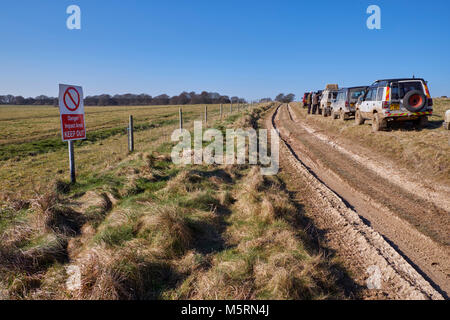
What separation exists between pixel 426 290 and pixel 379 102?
10.2 metres

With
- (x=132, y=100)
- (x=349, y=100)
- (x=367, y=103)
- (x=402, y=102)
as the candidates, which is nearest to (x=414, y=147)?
(x=402, y=102)

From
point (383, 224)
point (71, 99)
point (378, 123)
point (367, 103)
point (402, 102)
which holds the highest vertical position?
point (367, 103)

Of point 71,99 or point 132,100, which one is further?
point 132,100

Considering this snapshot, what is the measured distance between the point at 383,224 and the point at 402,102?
327 inches

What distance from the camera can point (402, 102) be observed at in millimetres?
10773

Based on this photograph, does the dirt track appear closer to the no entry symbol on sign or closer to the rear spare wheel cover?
the rear spare wheel cover

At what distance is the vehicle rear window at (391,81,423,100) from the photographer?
10.9 meters

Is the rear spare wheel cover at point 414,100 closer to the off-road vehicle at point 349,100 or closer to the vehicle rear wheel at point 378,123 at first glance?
the vehicle rear wheel at point 378,123

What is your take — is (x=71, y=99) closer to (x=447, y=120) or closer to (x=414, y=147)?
(x=414, y=147)

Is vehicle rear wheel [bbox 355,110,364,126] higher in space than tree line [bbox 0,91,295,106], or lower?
lower

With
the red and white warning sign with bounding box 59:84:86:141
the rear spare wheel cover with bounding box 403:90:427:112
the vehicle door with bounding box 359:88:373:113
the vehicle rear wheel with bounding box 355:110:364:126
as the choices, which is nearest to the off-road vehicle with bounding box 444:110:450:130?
the rear spare wheel cover with bounding box 403:90:427:112

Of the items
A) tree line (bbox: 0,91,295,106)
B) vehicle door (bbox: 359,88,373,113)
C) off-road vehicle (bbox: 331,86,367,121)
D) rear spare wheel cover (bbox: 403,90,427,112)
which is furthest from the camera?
tree line (bbox: 0,91,295,106)

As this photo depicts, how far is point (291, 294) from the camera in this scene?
9.07 feet
